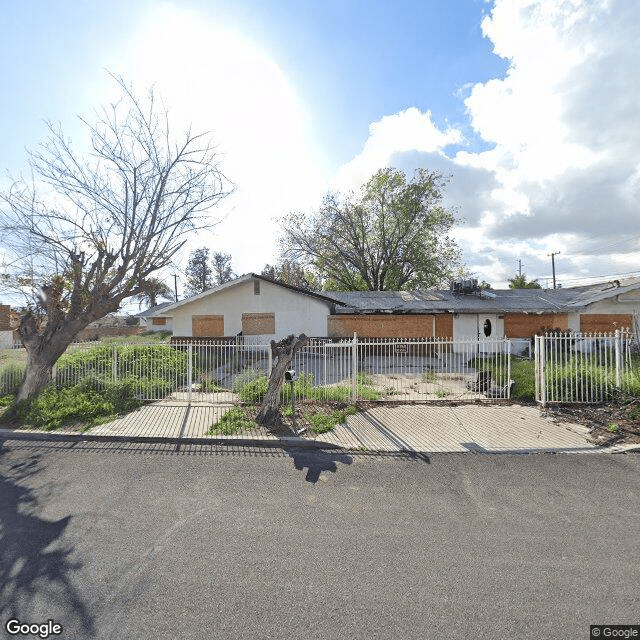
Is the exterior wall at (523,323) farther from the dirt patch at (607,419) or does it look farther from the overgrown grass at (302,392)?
the overgrown grass at (302,392)

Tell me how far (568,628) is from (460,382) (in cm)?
917

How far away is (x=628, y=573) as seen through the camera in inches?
108

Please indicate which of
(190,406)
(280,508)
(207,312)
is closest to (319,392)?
(190,406)

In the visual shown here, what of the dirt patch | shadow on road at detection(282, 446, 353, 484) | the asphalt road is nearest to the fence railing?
Result: the dirt patch

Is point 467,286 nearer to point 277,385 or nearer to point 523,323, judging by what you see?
point 523,323

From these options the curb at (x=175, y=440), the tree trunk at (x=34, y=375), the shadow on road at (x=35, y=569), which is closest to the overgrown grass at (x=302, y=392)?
the curb at (x=175, y=440)

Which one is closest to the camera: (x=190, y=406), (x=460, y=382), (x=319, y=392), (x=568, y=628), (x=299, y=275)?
(x=568, y=628)

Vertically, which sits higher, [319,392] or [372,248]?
[372,248]

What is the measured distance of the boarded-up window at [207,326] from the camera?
18.5 metres

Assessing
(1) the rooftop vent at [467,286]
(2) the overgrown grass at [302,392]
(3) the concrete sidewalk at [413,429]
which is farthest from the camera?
(1) the rooftop vent at [467,286]

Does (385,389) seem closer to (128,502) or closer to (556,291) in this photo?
(128,502)

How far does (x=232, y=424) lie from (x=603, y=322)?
2094cm

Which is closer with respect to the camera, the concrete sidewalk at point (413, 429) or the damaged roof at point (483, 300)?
the concrete sidewalk at point (413, 429)

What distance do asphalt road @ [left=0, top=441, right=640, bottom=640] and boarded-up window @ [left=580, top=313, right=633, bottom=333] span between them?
55.5ft
